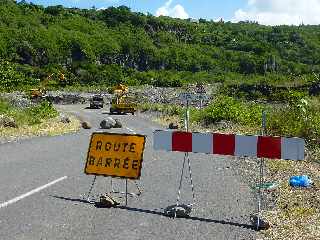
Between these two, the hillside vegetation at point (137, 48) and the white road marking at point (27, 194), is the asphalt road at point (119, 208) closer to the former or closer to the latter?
the white road marking at point (27, 194)

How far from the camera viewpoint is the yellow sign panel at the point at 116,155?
9.48 metres

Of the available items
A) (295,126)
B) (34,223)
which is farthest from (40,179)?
(295,126)

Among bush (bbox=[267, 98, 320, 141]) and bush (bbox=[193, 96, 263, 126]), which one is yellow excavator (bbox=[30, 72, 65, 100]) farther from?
bush (bbox=[267, 98, 320, 141])

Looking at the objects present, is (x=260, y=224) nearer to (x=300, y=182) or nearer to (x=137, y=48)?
(x=300, y=182)

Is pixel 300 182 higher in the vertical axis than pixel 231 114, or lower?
lower

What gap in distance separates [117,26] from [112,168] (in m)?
182

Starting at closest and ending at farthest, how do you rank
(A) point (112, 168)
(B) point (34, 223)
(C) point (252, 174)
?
(B) point (34, 223), (A) point (112, 168), (C) point (252, 174)

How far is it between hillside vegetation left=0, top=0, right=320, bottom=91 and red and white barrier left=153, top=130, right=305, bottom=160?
105063 millimetres

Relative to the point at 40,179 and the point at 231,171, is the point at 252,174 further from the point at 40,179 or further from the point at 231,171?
the point at 40,179

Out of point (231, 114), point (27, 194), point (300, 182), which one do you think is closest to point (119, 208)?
point (27, 194)

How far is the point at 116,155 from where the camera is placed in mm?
9648

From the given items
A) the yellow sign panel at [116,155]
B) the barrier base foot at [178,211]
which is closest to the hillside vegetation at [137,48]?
the yellow sign panel at [116,155]

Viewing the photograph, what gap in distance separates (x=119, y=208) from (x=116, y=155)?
1102 millimetres

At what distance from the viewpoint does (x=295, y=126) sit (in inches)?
728
